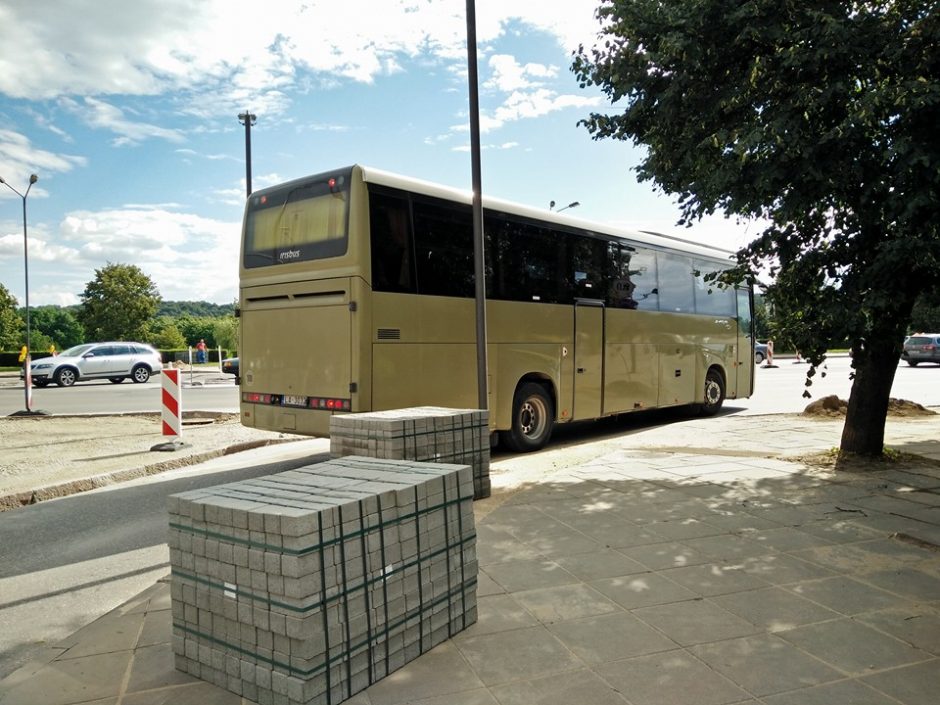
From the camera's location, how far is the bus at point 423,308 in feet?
27.0

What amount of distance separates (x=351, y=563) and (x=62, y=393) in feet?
75.3

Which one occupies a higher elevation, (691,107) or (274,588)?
(691,107)

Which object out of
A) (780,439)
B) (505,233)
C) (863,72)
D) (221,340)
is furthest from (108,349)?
(221,340)

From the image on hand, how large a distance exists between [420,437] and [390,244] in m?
3.11

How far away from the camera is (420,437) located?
6.13 metres


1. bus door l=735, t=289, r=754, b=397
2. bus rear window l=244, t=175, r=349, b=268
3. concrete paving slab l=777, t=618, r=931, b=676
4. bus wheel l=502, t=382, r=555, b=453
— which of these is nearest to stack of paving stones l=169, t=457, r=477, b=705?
concrete paving slab l=777, t=618, r=931, b=676

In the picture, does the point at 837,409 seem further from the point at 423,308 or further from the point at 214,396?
the point at 214,396

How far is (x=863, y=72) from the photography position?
20.3 ft

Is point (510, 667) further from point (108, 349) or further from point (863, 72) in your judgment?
point (108, 349)

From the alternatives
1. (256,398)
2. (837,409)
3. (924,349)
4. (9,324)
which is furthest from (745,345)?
(9,324)

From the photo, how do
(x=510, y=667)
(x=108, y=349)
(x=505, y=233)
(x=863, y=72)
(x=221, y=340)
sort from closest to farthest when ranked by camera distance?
1. (x=510, y=667)
2. (x=863, y=72)
3. (x=505, y=233)
4. (x=108, y=349)
5. (x=221, y=340)

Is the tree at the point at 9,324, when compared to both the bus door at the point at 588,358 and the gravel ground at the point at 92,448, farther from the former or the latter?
the bus door at the point at 588,358

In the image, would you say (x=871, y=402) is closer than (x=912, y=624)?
No

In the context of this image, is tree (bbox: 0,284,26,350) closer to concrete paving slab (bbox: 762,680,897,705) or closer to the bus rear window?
the bus rear window
